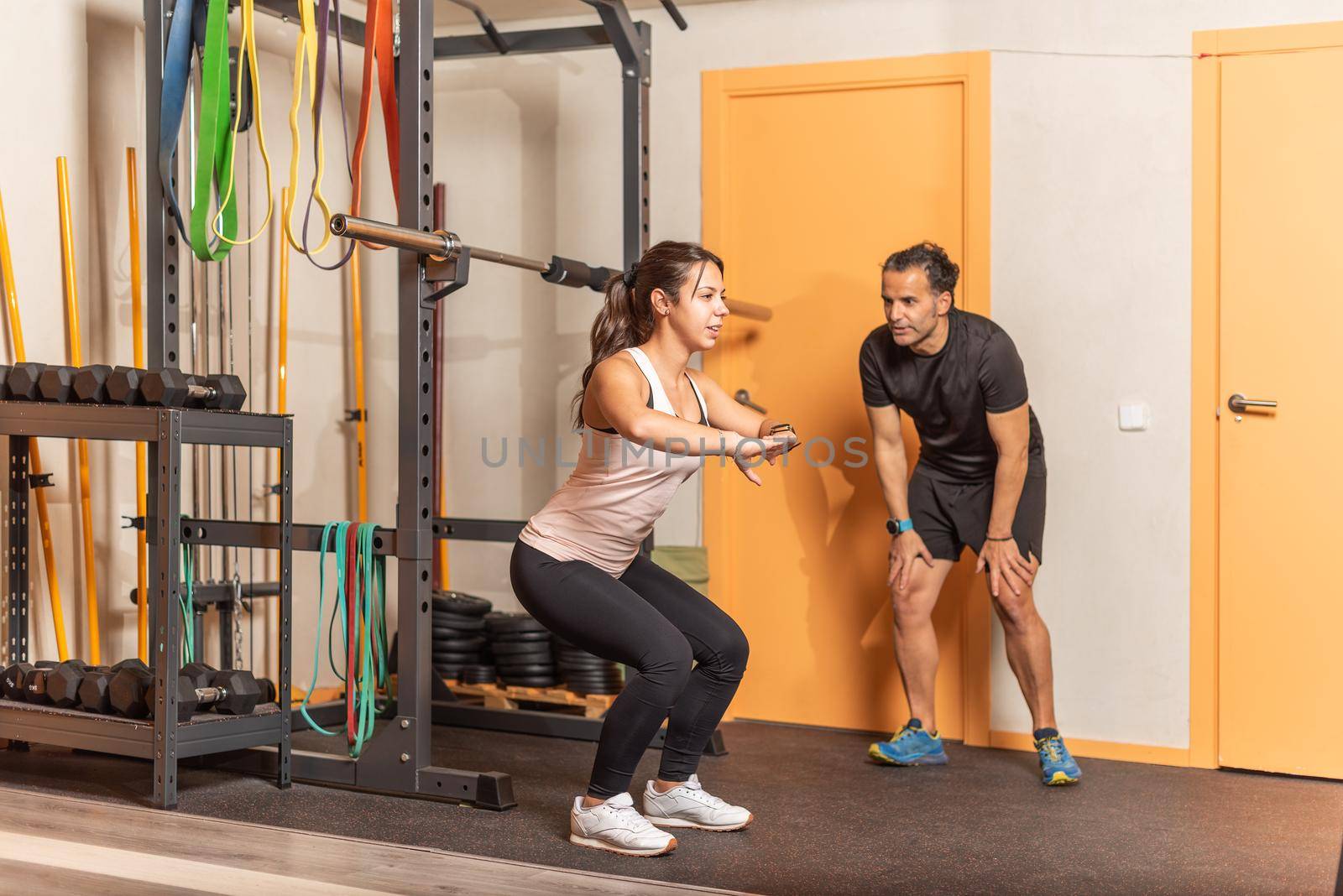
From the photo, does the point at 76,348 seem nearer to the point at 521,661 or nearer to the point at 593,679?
the point at 521,661

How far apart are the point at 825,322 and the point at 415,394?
1700 millimetres

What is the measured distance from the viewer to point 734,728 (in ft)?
14.5

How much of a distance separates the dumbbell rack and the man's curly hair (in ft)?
5.61

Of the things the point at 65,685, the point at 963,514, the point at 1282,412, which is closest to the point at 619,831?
the point at 65,685

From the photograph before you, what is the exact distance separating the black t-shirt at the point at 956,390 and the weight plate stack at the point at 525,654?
1.35m

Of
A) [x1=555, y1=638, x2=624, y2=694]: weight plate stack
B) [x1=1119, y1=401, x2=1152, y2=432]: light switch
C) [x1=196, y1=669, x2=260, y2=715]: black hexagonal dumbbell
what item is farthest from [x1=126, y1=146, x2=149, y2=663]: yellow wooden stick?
[x1=1119, y1=401, x2=1152, y2=432]: light switch

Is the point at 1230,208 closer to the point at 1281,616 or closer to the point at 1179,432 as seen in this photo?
the point at 1179,432

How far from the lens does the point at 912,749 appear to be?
3846mm

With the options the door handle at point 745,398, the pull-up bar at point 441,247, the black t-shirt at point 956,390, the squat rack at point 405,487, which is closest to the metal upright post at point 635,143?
the pull-up bar at point 441,247

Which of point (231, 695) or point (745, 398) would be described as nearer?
point (231, 695)

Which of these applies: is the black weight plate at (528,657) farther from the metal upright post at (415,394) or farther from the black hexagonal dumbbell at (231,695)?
the black hexagonal dumbbell at (231,695)

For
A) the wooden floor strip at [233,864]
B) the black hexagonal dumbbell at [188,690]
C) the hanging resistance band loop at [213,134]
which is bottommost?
the wooden floor strip at [233,864]

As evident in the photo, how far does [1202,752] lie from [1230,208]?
162 centimetres

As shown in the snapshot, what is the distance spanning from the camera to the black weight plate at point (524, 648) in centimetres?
434
